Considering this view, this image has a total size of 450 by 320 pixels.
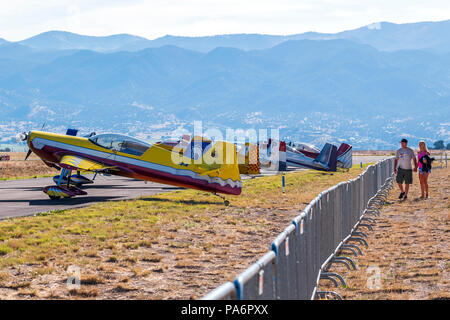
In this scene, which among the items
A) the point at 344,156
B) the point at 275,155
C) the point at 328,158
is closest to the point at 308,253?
the point at 275,155

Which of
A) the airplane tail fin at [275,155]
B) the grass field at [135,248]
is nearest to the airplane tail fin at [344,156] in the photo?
the airplane tail fin at [275,155]

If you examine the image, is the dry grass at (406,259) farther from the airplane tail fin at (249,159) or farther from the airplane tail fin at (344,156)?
the airplane tail fin at (344,156)

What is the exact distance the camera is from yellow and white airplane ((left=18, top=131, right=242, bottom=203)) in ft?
64.5

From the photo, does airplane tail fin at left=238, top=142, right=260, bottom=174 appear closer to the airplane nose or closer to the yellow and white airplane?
the yellow and white airplane

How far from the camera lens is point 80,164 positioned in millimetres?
20938

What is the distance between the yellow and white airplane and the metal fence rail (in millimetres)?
5761

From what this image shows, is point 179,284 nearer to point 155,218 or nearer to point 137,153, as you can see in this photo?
point 155,218

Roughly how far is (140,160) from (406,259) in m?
11.7

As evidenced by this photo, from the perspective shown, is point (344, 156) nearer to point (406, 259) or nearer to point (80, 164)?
point (80, 164)

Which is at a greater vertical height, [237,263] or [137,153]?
[137,153]
